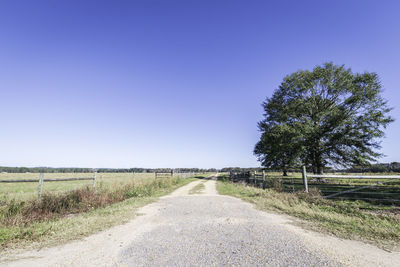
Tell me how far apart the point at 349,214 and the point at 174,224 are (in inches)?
262

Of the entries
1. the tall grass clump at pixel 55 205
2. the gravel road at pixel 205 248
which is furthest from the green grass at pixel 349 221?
the tall grass clump at pixel 55 205

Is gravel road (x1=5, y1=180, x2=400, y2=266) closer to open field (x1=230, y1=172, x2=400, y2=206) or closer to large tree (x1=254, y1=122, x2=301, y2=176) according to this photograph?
open field (x1=230, y1=172, x2=400, y2=206)

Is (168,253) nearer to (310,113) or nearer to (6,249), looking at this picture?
(6,249)

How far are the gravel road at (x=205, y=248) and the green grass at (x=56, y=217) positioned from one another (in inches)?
31.1

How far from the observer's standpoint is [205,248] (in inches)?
151

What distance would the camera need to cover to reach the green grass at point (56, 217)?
4449mm

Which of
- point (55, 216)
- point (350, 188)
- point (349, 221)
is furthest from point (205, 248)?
point (350, 188)

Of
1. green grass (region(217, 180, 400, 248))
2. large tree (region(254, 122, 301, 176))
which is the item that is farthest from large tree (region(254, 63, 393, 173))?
green grass (region(217, 180, 400, 248))

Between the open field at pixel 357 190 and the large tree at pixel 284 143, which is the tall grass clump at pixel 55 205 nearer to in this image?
the open field at pixel 357 190

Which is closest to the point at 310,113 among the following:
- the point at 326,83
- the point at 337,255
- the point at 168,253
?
the point at 326,83

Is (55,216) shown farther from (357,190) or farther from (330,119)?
(330,119)

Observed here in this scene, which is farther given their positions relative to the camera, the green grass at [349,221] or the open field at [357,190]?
the open field at [357,190]

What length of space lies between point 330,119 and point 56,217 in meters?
23.1

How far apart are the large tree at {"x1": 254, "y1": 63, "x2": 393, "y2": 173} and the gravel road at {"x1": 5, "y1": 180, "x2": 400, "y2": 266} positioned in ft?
52.0
